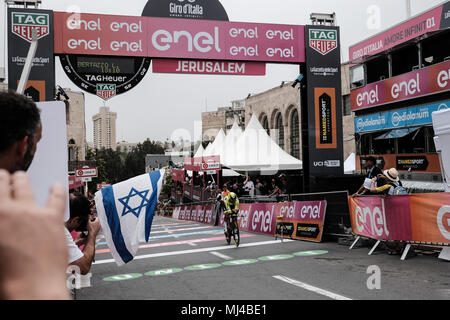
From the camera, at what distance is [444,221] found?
28.6 ft

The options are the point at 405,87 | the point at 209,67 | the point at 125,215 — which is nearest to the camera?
the point at 125,215

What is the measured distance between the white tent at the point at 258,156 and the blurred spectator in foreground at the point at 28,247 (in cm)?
2242

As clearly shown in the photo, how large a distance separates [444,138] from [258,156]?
1486 centimetres

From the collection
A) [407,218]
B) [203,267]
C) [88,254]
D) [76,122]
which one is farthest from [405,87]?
[76,122]

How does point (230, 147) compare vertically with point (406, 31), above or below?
below

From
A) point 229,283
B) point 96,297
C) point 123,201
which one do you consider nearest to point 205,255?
point 229,283

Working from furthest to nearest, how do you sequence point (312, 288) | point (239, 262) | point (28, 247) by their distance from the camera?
1. point (239, 262)
2. point (312, 288)
3. point (28, 247)

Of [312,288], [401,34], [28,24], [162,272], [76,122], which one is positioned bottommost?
[162,272]

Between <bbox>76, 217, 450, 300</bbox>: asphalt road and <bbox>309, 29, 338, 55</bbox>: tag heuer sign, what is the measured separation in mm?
6852

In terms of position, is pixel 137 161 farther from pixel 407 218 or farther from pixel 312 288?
pixel 312 288

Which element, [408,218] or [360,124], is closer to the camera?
[408,218]

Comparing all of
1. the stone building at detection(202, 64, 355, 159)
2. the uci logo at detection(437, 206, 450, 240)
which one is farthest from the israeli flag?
the stone building at detection(202, 64, 355, 159)

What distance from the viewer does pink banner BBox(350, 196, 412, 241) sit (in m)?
9.65
